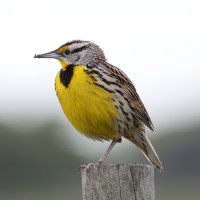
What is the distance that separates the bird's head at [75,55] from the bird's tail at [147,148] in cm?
65

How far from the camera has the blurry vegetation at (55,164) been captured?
1395cm

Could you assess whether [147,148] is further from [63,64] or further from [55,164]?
[55,164]

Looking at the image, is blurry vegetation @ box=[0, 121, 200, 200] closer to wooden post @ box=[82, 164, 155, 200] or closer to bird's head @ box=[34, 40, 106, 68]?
bird's head @ box=[34, 40, 106, 68]

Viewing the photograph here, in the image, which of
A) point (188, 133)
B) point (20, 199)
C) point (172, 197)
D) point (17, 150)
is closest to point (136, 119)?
point (172, 197)

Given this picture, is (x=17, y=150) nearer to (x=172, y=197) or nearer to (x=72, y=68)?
(x=172, y=197)

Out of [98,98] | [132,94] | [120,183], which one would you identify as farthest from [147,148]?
[120,183]

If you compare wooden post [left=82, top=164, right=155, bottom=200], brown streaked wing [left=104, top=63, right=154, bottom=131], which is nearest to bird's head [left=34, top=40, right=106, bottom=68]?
brown streaked wing [left=104, top=63, right=154, bottom=131]

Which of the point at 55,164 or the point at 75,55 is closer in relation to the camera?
the point at 75,55

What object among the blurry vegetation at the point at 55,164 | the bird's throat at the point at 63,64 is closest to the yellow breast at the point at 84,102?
the bird's throat at the point at 63,64

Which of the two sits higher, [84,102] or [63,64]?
[63,64]

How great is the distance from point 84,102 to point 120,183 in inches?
51.7

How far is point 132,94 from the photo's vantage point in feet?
22.7

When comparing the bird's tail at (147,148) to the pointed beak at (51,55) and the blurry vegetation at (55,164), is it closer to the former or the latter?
the pointed beak at (51,55)

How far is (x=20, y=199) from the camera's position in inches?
528
